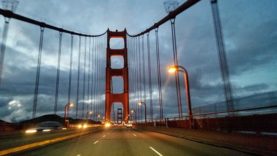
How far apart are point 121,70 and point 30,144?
218 feet

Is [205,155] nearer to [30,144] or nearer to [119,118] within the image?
[30,144]

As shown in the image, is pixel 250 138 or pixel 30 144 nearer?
pixel 250 138

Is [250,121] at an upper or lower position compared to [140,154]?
upper

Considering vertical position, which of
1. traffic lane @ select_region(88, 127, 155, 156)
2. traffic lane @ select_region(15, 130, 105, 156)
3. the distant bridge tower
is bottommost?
traffic lane @ select_region(88, 127, 155, 156)

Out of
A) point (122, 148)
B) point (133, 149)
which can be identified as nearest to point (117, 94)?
point (122, 148)

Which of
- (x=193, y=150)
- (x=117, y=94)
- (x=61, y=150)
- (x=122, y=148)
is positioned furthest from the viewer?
→ (x=117, y=94)

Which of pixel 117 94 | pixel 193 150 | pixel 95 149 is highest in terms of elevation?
pixel 117 94

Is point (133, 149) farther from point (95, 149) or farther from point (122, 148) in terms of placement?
point (95, 149)

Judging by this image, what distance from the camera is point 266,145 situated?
7.59 metres

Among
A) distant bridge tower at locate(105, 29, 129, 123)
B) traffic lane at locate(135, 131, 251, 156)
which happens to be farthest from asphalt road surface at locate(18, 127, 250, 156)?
distant bridge tower at locate(105, 29, 129, 123)

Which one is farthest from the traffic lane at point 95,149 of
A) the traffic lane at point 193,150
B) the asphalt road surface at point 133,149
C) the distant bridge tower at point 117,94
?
the distant bridge tower at point 117,94

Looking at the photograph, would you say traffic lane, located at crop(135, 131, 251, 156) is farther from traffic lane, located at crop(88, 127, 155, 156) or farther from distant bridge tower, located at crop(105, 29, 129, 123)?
distant bridge tower, located at crop(105, 29, 129, 123)

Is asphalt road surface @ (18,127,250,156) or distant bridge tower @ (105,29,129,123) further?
distant bridge tower @ (105,29,129,123)

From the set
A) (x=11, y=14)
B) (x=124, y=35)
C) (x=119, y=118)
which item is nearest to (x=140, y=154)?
(x=11, y=14)
